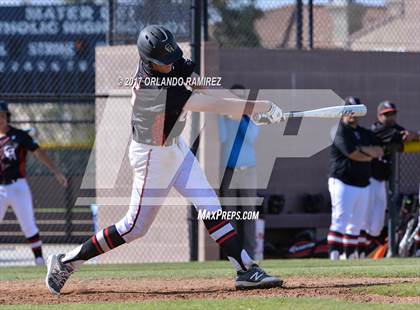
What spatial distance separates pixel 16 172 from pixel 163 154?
18.2 feet

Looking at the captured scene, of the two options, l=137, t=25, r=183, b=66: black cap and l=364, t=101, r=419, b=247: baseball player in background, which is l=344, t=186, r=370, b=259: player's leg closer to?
l=364, t=101, r=419, b=247: baseball player in background

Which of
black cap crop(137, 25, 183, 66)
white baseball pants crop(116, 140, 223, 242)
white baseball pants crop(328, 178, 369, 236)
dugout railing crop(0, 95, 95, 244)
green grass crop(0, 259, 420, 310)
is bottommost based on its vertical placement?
dugout railing crop(0, 95, 95, 244)

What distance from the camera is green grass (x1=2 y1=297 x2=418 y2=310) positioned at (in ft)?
20.3

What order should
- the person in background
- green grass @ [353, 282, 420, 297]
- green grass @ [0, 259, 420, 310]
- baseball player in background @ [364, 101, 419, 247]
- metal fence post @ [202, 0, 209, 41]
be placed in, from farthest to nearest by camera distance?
1. metal fence post @ [202, 0, 209, 41]
2. baseball player in background @ [364, 101, 419, 247]
3. the person in background
4. green grass @ [353, 282, 420, 297]
5. green grass @ [0, 259, 420, 310]

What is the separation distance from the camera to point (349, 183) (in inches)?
492

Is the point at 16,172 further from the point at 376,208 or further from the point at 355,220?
the point at 376,208

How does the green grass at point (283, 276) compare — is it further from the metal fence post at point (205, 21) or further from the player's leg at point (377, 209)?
the metal fence post at point (205, 21)

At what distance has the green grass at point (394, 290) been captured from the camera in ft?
22.6

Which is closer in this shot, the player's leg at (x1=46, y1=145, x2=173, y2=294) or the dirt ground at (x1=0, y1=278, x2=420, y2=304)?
the dirt ground at (x1=0, y1=278, x2=420, y2=304)

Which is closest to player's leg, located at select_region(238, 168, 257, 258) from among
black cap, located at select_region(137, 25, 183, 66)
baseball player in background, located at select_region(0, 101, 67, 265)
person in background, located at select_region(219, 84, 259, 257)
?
person in background, located at select_region(219, 84, 259, 257)

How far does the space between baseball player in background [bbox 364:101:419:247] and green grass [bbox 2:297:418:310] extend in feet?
22.4

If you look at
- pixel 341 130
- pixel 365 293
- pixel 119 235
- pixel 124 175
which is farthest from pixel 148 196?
pixel 124 175

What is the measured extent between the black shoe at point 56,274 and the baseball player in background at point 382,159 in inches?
264

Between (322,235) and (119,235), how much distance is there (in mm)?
7637
